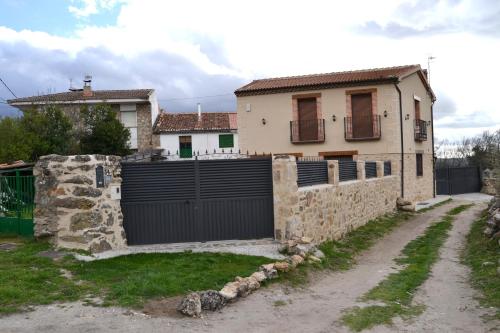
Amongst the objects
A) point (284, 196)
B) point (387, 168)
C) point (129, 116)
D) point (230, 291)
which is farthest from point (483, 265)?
point (129, 116)

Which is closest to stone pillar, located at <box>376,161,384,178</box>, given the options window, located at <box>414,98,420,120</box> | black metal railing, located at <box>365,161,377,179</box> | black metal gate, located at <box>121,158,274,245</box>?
black metal railing, located at <box>365,161,377,179</box>

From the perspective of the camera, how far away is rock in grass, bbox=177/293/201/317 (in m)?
6.55

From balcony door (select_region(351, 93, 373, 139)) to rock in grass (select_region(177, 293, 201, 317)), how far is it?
19435mm

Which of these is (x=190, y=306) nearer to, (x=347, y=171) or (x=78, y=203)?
(x=78, y=203)

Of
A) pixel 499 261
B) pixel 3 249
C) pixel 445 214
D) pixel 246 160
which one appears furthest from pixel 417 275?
pixel 445 214

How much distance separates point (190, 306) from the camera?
658cm

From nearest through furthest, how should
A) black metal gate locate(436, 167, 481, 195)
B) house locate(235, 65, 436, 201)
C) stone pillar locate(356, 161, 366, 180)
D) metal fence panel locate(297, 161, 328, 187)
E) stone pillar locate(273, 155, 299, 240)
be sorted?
stone pillar locate(273, 155, 299, 240) → metal fence panel locate(297, 161, 328, 187) → stone pillar locate(356, 161, 366, 180) → house locate(235, 65, 436, 201) → black metal gate locate(436, 167, 481, 195)

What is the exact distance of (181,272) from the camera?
8203mm

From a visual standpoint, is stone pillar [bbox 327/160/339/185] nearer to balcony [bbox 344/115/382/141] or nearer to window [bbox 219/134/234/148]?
balcony [bbox 344/115/382/141]

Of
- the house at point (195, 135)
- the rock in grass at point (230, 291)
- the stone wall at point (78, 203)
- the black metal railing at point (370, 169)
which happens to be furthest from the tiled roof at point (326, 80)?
the rock in grass at point (230, 291)

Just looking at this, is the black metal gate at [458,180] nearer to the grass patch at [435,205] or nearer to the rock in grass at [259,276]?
the grass patch at [435,205]

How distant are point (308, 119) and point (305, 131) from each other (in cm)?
64

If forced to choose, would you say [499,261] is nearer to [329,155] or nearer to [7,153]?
[329,155]

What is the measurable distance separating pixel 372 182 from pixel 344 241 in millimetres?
5349
